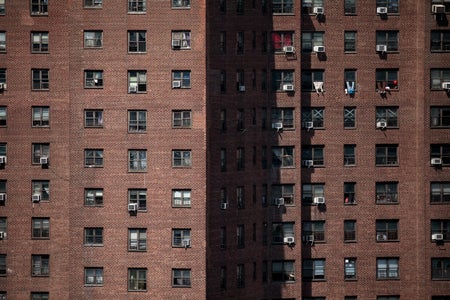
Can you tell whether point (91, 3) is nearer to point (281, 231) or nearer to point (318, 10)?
point (318, 10)

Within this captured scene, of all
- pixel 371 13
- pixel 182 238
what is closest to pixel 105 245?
pixel 182 238

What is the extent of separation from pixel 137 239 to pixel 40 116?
1106 cm

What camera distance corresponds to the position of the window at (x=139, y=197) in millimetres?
139125

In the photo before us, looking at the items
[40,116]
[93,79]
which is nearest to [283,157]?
[93,79]

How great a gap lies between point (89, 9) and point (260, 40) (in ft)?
46.1

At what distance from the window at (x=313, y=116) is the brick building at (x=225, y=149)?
0.93 ft

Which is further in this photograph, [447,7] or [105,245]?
[447,7]

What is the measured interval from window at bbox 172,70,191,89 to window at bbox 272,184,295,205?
564 inches

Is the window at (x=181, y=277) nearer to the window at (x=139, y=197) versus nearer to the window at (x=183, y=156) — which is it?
the window at (x=139, y=197)

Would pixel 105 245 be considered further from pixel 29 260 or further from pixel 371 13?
pixel 371 13

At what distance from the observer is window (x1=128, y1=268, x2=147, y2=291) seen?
139 m

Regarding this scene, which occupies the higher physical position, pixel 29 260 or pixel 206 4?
pixel 206 4

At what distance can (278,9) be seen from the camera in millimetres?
147875

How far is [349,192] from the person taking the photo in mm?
150625
